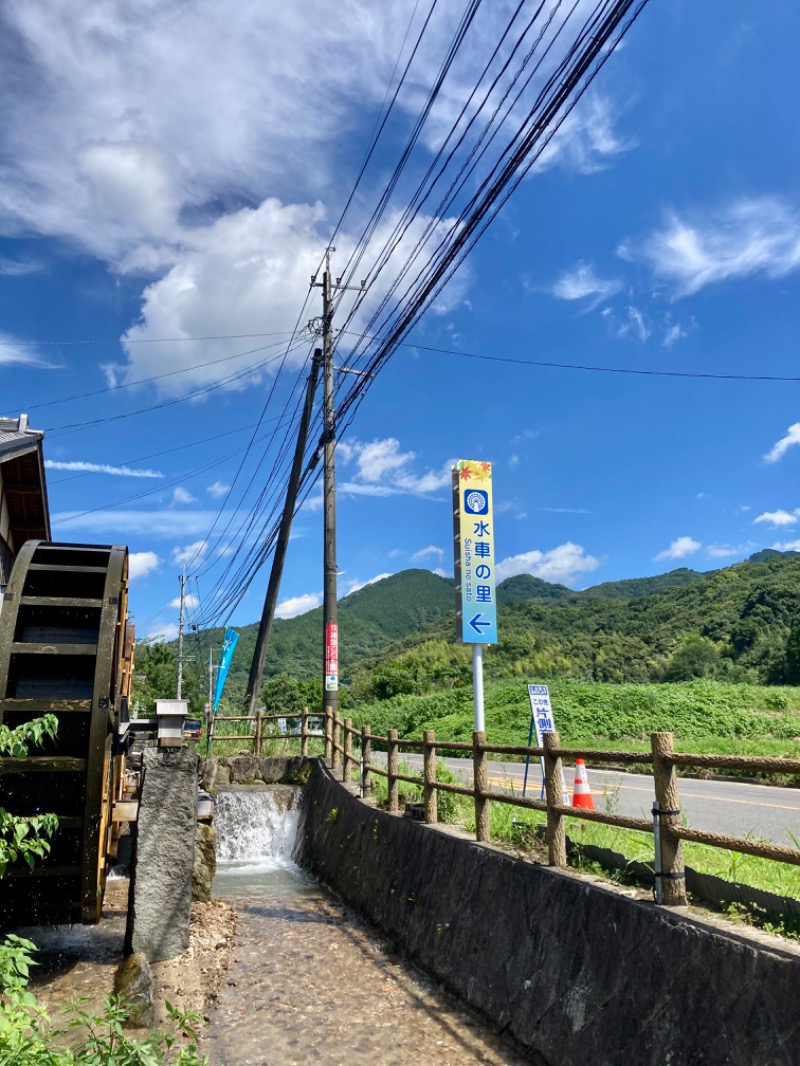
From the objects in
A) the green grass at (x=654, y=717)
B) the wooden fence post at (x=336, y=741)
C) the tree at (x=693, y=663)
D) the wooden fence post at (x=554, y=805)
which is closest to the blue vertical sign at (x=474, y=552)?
the wooden fence post at (x=554, y=805)

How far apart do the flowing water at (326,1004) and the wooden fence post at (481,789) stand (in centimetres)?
135

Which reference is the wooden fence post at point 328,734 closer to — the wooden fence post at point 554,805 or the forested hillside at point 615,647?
the wooden fence post at point 554,805

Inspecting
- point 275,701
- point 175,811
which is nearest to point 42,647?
point 175,811

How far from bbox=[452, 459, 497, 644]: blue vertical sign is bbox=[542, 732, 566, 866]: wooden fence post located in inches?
138

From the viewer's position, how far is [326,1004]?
6.55 m

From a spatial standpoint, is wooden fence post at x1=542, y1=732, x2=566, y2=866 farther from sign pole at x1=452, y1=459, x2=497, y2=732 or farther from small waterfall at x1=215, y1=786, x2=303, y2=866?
small waterfall at x1=215, y1=786, x2=303, y2=866

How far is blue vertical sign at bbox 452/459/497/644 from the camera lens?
9.68 meters

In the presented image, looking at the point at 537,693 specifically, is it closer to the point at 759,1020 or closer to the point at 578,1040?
the point at 578,1040

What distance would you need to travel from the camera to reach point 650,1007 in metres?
4.21

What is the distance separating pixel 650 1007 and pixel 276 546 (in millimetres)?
16084

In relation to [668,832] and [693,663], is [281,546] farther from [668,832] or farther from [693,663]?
[693,663]

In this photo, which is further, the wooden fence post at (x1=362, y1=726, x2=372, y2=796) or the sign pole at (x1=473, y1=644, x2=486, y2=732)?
the wooden fence post at (x1=362, y1=726, x2=372, y2=796)

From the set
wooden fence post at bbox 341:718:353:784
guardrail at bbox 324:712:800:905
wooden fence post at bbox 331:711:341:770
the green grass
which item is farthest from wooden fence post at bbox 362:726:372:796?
the green grass

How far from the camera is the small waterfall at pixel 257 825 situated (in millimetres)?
14469
